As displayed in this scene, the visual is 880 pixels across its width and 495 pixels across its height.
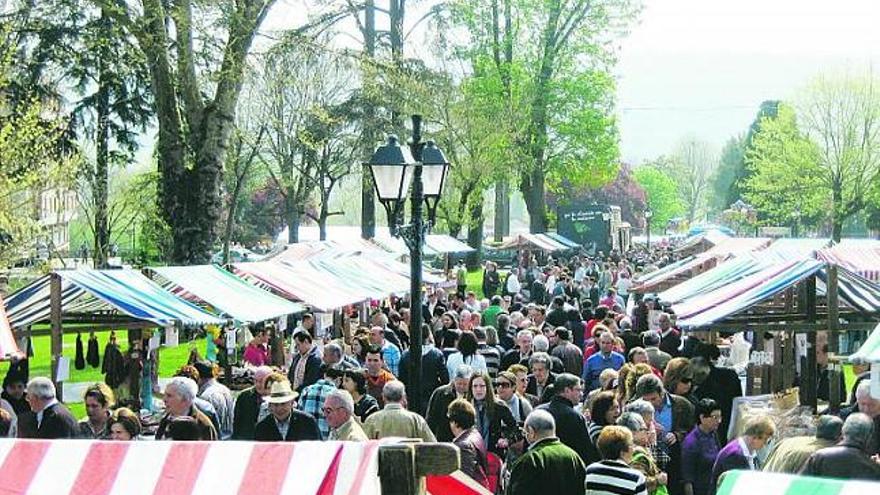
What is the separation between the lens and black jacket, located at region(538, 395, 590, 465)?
31.7 ft

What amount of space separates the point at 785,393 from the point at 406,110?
31218 millimetres

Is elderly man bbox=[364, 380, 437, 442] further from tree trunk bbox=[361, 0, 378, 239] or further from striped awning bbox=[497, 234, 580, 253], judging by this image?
striped awning bbox=[497, 234, 580, 253]

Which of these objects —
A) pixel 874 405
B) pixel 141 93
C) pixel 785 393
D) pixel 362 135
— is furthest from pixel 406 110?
pixel 874 405

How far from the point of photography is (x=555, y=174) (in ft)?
188

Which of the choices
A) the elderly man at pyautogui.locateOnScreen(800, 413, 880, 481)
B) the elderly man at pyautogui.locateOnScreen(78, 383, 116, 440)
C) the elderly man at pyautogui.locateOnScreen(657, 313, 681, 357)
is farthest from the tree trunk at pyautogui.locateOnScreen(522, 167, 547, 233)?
the elderly man at pyautogui.locateOnScreen(800, 413, 880, 481)

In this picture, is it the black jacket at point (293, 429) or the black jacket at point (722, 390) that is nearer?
the black jacket at point (293, 429)

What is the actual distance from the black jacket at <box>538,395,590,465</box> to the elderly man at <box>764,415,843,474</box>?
5.61ft

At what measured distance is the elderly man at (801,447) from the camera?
7.91 m

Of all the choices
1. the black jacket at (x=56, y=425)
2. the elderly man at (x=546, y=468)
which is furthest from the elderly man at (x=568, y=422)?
the black jacket at (x=56, y=425)

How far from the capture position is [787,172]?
6512 centimetres

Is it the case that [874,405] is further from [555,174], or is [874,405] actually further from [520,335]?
[555,174]

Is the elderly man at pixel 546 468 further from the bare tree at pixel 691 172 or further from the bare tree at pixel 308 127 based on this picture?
the bare tree at pixel 691 172

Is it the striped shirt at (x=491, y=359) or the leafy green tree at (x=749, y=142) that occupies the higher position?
the leafy green tree at (x=749, y=142)

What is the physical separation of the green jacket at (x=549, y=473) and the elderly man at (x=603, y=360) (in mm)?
5934
